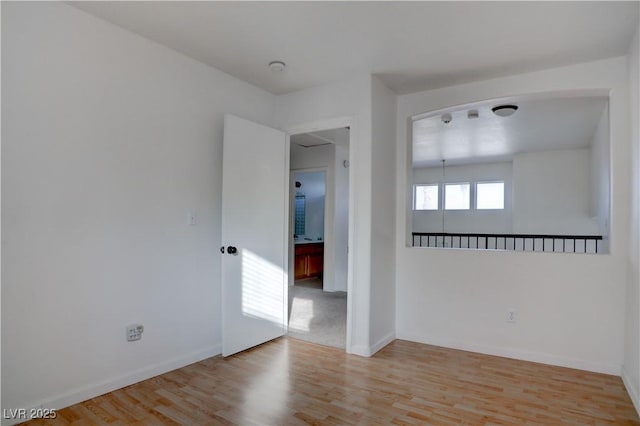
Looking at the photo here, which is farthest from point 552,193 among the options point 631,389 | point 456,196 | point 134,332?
point 134,332

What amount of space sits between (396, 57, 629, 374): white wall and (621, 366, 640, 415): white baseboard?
149 millimetres

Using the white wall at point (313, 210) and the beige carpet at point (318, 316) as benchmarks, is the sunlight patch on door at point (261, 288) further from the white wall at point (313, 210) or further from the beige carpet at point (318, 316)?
the white wall at point (313, 210)

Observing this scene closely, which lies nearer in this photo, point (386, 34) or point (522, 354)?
point (386, 34)

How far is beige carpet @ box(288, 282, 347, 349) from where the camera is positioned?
12.4ft

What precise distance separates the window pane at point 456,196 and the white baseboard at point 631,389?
6666 millimetres

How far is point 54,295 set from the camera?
222 centimetres

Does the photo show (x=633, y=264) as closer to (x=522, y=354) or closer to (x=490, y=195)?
(x=522, y=354)

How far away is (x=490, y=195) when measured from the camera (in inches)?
347

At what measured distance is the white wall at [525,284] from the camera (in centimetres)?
290

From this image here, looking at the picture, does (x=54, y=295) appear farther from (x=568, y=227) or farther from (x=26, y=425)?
(x=568, y=227)

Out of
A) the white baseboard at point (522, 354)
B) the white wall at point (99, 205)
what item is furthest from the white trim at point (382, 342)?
the white wall at point (99, 205)

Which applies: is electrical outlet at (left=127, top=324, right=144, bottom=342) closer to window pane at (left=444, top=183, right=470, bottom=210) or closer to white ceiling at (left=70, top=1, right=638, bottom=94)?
white ceiling at (left=70, top=1, right=638, bottom=94)

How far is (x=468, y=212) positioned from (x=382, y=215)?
20.9 feet

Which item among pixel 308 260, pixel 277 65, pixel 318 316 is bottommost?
pixel 318 316
